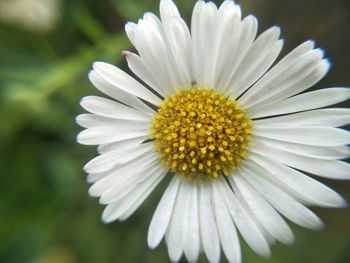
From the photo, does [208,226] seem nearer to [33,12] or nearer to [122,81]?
[122,81]

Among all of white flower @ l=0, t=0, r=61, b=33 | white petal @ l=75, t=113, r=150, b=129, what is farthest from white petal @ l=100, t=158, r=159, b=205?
white flower @ l=0, t=0, r=61, b=33

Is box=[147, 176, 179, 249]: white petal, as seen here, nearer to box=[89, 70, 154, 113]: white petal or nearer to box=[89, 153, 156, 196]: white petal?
box=[89, 153, 156, 196]: white petal

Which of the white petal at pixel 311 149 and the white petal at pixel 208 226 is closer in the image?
the white petal at pixel 311 149

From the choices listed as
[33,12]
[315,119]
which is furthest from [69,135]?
[315,119]

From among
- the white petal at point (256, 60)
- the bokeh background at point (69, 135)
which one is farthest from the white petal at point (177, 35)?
the bokeh background at point (69, 135)

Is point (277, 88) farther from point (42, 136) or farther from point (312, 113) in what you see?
point (42, 136)

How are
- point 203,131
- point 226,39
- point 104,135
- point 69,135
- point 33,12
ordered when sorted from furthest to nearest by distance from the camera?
1. point 69,135
2. point 33,12
3. point 203,131
4. point 104,135
5. point 226,39

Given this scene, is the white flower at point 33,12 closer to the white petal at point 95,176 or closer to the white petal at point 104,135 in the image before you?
the white petal at point 104,135

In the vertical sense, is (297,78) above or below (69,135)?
below
